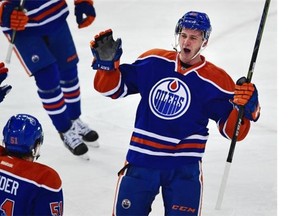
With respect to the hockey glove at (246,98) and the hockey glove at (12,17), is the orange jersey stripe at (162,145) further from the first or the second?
the hockey glove at (12,17)

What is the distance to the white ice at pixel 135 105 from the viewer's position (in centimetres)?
408

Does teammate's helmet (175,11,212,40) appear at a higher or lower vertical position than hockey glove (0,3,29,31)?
higher

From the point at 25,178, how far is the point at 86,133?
1793mm

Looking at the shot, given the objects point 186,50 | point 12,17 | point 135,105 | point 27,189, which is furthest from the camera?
point 135,105

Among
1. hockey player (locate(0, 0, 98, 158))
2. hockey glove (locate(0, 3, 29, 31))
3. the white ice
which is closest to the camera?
the white ice

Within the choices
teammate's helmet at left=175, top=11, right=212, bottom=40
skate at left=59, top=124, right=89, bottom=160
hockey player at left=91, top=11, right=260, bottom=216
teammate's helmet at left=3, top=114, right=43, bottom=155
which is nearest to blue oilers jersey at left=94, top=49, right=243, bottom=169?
hockey player at left=91, top=11, right=260, bottom=216

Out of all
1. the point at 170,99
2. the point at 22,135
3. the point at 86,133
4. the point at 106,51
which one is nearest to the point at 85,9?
the point at 86,133

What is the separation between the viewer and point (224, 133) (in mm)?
3330

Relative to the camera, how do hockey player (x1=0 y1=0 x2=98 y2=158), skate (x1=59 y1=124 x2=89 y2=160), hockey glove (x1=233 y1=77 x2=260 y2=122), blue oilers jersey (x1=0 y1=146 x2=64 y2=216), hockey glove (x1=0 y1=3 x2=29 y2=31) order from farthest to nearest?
1. skate (x1=59 y1=124 x2=89 y2=160)
2. hockey player (x1=0 y1=0 x2=98 y2=158)
3. hockey glove (x1=0 y1=3 x2=29 y2=31)
4. hockey glove (x1=233 y1=77 x2=260 y2=122)
5. blue oilers jersey (x1=0 y1=146 x2=64 y2=216)

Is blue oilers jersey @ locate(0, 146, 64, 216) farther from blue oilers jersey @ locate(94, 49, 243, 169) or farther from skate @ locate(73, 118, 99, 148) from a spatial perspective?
skate @ locate(73, 118, 99, 148)

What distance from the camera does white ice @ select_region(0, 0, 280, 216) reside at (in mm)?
4082

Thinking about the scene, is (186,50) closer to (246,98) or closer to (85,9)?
(246,98)

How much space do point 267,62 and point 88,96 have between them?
1.23 metres

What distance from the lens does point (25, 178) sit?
9.30 feet
